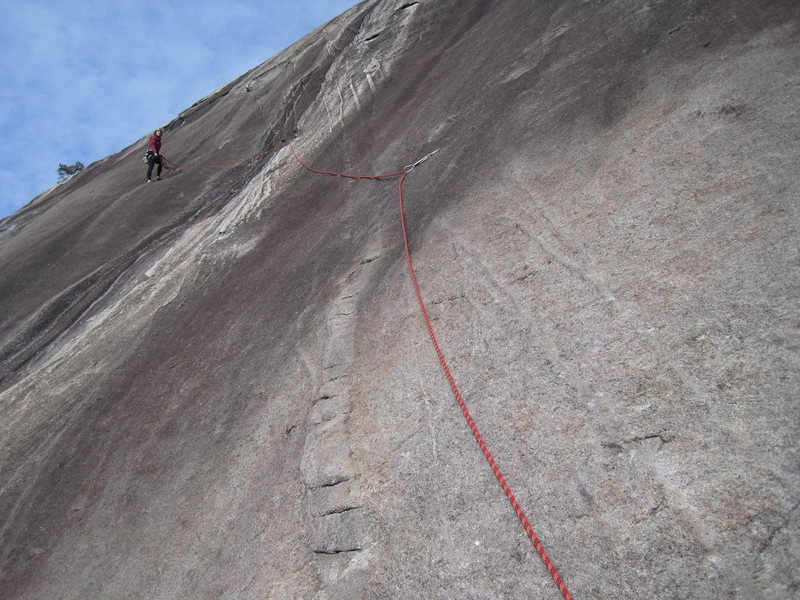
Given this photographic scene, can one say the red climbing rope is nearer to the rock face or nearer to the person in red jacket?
the rock face

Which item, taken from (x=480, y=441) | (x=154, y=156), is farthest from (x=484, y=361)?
(x=154, y=156)

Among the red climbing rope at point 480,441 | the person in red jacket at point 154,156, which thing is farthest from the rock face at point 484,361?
the person in red jacket at point 154,156

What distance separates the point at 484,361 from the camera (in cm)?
526

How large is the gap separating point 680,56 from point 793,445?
18.9 feet

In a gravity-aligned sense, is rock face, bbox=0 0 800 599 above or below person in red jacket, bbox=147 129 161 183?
below

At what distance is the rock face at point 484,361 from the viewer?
375cm

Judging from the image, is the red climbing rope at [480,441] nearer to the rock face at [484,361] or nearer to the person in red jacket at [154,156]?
the rock face at [484,361]

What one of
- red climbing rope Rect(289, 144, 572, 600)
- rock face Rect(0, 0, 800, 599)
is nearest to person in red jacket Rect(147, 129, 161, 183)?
rock face Rect(0, 0, 800, 599)

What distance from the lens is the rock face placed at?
148 inches

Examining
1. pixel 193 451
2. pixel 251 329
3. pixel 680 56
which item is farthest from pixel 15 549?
pixel 680 56

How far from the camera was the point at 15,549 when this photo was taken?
6.39 meters

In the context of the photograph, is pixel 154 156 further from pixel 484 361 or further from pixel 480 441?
pixel 480 441

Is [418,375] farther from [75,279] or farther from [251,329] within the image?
[75,279]

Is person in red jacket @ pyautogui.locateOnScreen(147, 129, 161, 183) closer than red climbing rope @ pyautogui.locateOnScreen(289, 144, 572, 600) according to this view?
No
